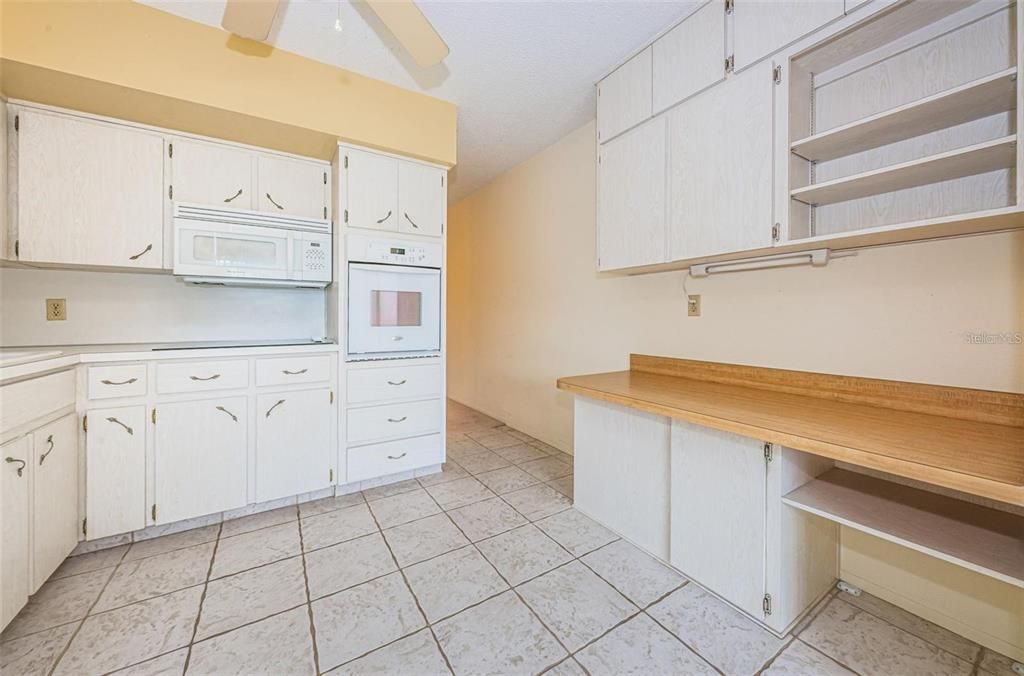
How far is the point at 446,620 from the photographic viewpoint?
150 centimetres

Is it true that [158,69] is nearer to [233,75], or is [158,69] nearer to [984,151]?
[233,75]

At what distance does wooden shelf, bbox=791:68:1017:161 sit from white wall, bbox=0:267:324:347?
3098 mm

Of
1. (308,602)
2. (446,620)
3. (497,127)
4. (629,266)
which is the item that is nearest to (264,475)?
(308,602)

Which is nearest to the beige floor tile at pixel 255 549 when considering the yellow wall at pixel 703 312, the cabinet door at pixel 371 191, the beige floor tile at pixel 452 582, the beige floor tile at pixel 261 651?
the beige floor tile at pixel 261 651

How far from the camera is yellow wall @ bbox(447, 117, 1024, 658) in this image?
1.39 meters

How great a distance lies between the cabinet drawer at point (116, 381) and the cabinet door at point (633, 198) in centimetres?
256

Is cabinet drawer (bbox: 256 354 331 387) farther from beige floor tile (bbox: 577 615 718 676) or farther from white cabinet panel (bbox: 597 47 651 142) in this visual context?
white cabinet panel (bbox: 597 47 651 142)

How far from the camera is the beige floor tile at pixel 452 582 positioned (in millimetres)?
1583

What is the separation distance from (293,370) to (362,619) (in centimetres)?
144

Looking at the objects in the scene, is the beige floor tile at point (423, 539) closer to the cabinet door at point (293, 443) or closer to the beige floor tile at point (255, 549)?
the beige floor tile at point (255, 549)

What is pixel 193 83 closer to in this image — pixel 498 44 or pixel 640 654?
pixel 498 44

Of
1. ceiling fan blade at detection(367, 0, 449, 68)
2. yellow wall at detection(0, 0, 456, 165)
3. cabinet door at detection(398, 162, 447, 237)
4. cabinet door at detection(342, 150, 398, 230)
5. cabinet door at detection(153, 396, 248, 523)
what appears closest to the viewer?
ceiling fan blade at detection(367, 0, 449, 68)

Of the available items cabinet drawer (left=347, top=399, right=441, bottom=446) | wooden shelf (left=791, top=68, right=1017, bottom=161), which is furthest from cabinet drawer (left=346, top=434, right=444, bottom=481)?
wooden shelf (left=791, top=68, right=1017, bottom=161)

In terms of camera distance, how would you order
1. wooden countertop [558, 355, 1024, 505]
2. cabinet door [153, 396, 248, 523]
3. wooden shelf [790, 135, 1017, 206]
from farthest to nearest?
1. cabinet door [153, 396, 248, 523]
2. wooden shelf [790, 135, 1017, 206]
3. wooden countertop [558, 355, 1024, 505]
